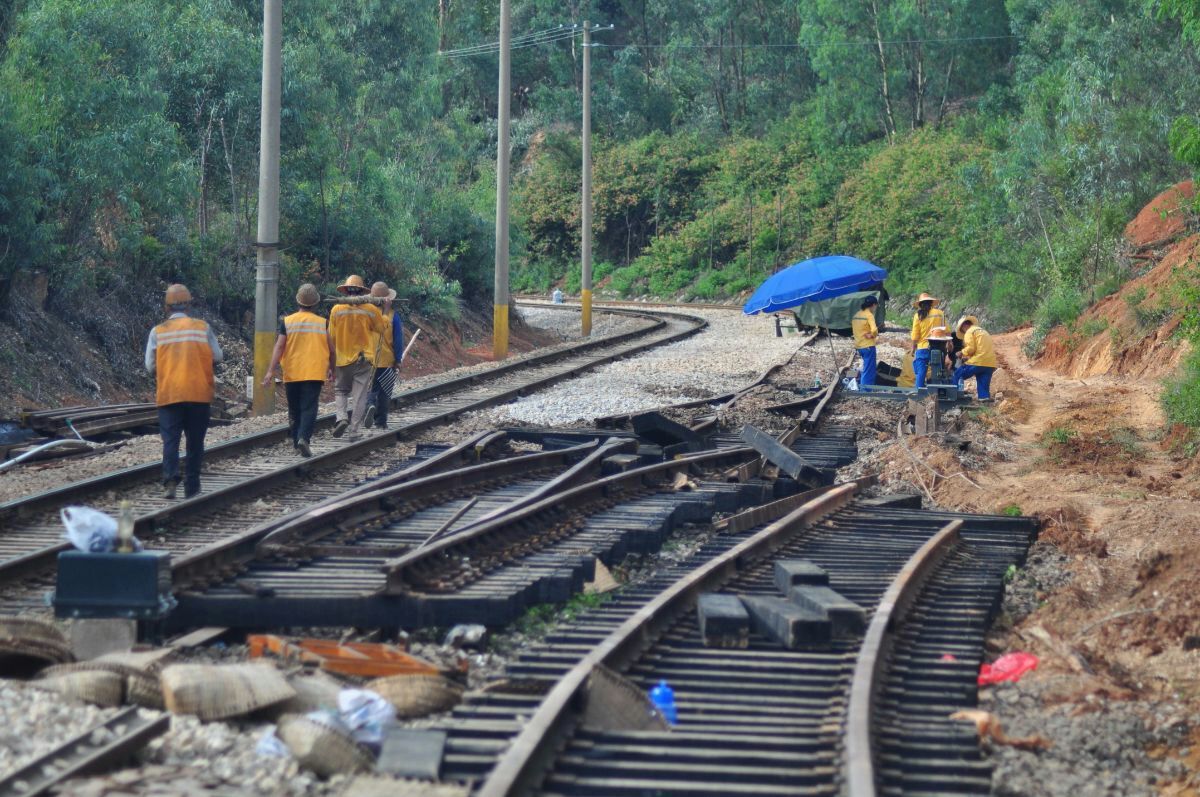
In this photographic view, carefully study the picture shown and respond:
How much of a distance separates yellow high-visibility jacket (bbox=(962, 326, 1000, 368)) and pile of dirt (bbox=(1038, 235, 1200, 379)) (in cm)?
395

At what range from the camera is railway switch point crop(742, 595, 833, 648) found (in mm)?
7676

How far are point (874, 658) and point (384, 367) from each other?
34.0 ft

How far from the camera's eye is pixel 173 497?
1174cm

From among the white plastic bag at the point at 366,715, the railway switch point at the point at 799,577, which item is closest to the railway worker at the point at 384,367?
the railway switch point at the point at 799,577

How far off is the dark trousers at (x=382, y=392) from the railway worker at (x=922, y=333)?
23.4ft

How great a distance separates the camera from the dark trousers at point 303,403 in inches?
552

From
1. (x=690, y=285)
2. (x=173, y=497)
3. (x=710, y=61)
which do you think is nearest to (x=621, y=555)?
(x=173, y=497)

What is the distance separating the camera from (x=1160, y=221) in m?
→ 34.3

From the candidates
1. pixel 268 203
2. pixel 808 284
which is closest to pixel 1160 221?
pixel 808 284

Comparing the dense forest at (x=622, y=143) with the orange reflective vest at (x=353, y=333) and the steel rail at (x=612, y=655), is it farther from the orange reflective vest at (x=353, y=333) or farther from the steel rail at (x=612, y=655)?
the steel rail at (x=612, y=655)

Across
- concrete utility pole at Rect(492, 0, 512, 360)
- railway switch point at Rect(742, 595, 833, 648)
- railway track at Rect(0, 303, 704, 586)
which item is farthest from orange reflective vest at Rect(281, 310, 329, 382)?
concrete utility pole at Rect(492, 0, 512, 360)

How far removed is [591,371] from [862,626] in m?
17.9

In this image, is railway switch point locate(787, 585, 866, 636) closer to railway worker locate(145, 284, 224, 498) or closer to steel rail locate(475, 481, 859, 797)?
steel rail locate(475, 481, 859, 797)

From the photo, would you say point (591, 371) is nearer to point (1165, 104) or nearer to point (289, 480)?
point (289, 480)
